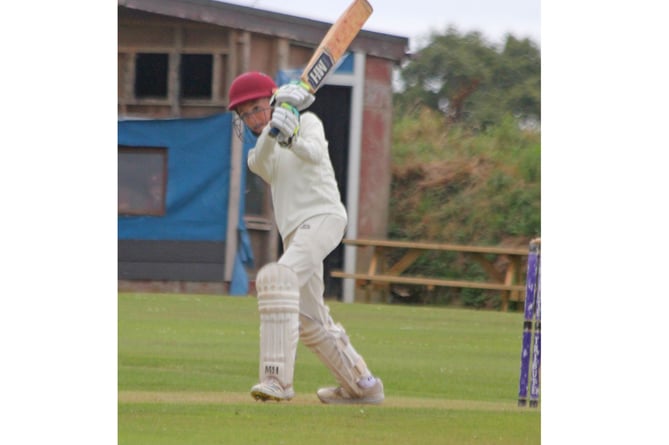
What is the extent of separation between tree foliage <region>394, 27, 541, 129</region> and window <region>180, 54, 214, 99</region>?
717 millimetres

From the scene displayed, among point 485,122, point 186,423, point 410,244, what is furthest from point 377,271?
point 186,423

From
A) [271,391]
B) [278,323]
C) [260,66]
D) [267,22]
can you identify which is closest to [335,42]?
[267,22]

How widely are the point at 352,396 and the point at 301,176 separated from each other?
2.65 ft

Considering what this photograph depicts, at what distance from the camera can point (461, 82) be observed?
679cm

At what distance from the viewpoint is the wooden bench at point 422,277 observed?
6672mm

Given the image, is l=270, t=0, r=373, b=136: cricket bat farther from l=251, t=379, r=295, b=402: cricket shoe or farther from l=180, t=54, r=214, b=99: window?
l=251, t=379, r=295, b=402: cricket shoe

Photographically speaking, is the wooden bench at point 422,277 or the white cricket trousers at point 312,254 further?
the wooden bench at point 422,277

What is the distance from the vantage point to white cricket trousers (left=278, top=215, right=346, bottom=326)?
6.16 m

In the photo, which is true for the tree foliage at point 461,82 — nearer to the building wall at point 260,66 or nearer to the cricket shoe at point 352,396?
the building wall at point 260,66

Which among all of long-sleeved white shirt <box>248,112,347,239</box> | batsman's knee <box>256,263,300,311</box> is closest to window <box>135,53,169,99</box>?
long-sleeved white shirt <box>248,112,347,239</box>

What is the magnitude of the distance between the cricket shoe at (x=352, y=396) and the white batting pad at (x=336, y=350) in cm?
2

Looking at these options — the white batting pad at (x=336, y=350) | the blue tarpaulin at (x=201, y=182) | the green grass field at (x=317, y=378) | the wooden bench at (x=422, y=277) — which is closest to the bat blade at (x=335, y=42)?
the blue tarpaulin at (x=201, y=182)

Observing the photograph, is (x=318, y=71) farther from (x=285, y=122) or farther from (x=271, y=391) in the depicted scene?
(x=271, y=391)

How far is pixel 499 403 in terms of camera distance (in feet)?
21.5
